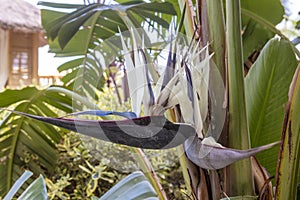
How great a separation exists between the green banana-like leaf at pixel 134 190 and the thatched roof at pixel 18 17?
2.61 m

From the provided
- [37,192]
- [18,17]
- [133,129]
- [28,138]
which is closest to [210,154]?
[133,129]

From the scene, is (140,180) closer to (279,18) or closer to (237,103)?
(237,103)

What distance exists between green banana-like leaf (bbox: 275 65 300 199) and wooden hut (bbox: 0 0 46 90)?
277cm

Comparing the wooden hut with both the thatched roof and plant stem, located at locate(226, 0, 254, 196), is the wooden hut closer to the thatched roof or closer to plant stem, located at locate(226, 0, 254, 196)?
the thatched roof

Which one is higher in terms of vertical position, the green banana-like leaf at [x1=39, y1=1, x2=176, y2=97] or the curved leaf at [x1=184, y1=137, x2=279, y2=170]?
the green banana-like leaf at [x1=39, y1=1, x2=176, y2=97]

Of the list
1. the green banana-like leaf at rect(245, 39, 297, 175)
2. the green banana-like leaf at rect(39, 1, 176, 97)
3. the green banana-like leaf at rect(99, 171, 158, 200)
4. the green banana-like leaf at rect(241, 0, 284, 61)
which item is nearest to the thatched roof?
the green banana-like leaf at rect(39, 1, 176, 97)

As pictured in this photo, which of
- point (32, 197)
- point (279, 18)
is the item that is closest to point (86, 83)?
point (32, 197)

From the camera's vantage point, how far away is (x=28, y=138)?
2.73 ft

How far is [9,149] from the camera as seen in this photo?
0.81 metres

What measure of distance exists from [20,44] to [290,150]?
369 cm

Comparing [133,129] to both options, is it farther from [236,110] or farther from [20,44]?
[20,44]

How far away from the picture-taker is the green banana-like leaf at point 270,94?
48 centimetres

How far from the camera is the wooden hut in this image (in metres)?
2.83

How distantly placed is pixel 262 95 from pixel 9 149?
618 millimetres
